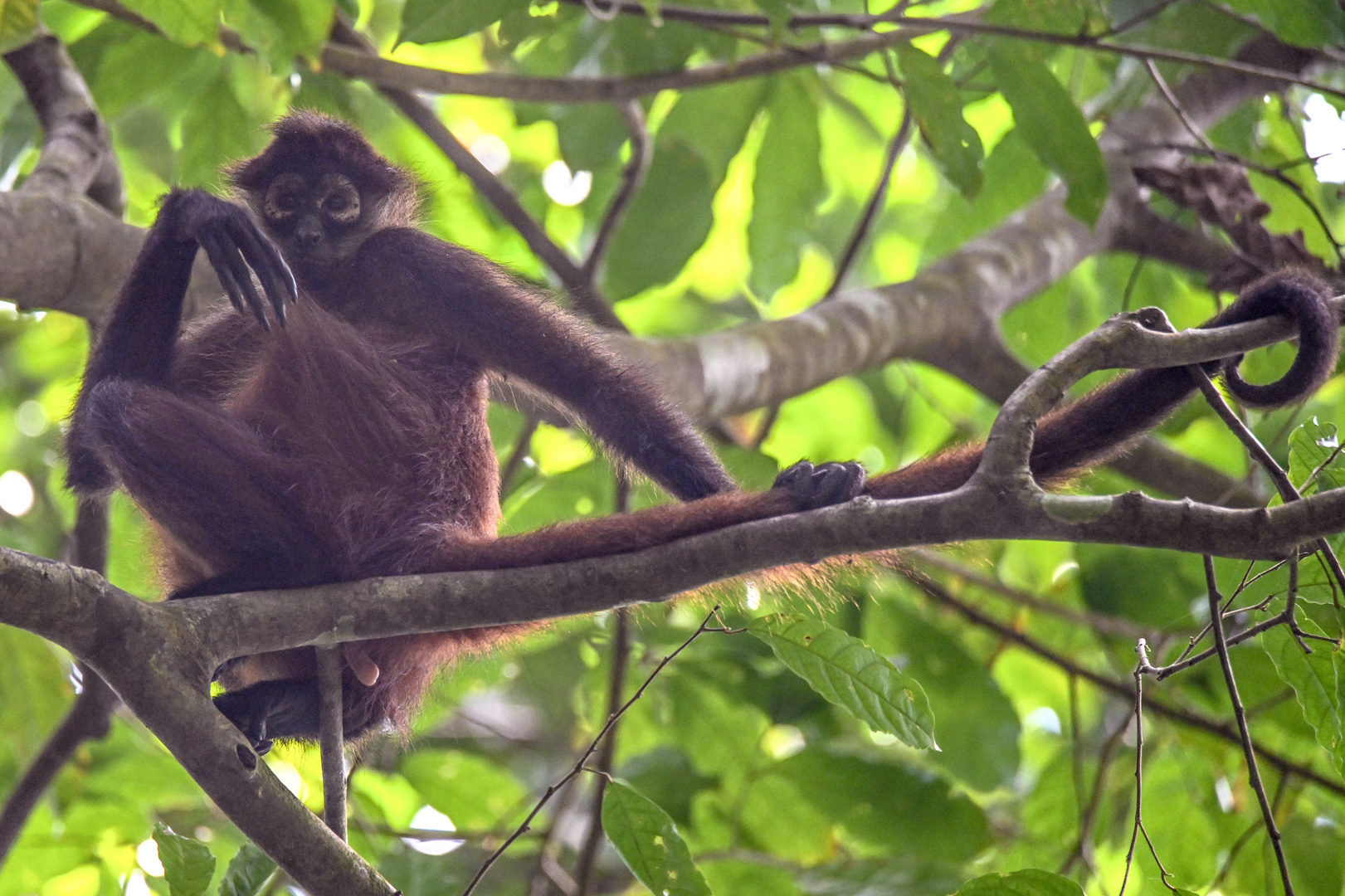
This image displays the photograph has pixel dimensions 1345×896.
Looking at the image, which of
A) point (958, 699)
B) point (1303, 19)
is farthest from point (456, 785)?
point (1303, 19)

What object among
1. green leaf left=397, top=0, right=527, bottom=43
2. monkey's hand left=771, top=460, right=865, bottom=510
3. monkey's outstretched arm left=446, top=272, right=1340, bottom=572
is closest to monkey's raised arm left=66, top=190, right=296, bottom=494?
monkey's outstretched arm left=446, top=272, right=1340, bottom=572

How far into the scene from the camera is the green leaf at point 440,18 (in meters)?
3.73

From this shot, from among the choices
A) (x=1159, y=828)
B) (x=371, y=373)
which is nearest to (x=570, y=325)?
(x=371, y=373)

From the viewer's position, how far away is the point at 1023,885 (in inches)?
89.4

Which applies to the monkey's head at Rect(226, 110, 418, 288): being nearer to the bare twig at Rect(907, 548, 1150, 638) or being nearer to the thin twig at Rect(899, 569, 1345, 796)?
the thin twig at Rect(899, 569, 1345, 796)

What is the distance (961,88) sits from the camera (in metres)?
4.52

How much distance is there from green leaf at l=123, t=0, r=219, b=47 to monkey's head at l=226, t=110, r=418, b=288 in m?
0.42

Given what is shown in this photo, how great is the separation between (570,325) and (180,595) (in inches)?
49.1

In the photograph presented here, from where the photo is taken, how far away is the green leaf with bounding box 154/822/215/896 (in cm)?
233

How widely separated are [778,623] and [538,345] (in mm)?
1069

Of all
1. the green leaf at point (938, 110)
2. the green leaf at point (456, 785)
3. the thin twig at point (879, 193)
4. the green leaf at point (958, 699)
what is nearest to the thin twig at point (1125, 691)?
the green leaf at point (958, 699)

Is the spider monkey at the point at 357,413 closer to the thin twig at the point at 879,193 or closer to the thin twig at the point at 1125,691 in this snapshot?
the thin twig at the point at 1125,691

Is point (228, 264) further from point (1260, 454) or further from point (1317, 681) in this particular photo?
point (1317, 681)

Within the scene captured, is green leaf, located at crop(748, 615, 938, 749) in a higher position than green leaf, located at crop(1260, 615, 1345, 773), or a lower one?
higher
